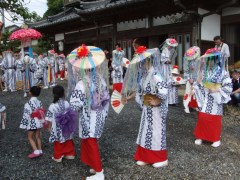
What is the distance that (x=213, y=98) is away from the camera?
18.0ft

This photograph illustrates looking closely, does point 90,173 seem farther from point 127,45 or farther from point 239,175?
point 127,45

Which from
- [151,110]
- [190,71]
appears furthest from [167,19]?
[151,110]

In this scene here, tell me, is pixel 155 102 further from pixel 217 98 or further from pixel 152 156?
pixel 217 98

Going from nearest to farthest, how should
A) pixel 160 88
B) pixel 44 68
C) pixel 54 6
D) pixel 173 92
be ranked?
pixel 160 88 → pixel 173 92 → pixel 44 68 → pixel 54 6

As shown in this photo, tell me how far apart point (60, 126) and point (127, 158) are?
4.11 feet

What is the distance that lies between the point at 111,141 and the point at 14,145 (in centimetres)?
182

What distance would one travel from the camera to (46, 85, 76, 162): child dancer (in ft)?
14.0

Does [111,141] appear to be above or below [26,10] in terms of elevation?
below

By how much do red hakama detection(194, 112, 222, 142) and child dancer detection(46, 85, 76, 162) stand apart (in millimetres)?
2567

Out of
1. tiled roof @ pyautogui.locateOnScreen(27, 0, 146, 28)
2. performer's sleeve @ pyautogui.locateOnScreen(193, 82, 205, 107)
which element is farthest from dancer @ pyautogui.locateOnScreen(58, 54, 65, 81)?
performer's sleeve @ pyautogui.locateOnScreen(193, 82, 205, 107)

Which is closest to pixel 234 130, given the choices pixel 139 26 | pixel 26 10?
pixel 26 10

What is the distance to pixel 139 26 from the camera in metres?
13.1

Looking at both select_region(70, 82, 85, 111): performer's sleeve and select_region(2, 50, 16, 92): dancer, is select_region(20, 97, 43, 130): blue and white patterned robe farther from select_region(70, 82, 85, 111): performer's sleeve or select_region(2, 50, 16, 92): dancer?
select_region(2, 50, 16, 92): dancer

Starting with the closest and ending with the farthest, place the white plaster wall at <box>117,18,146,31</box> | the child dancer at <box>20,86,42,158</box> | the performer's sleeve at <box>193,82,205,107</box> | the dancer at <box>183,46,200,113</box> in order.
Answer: the child dancer at <box>20,86,42,158</box>, the performer's sleeve at <box>193,82,205,107</box>, the dancer at <box>183,46,200,113</box>, the white plaster wall at <box>117,18,146,31</box>
